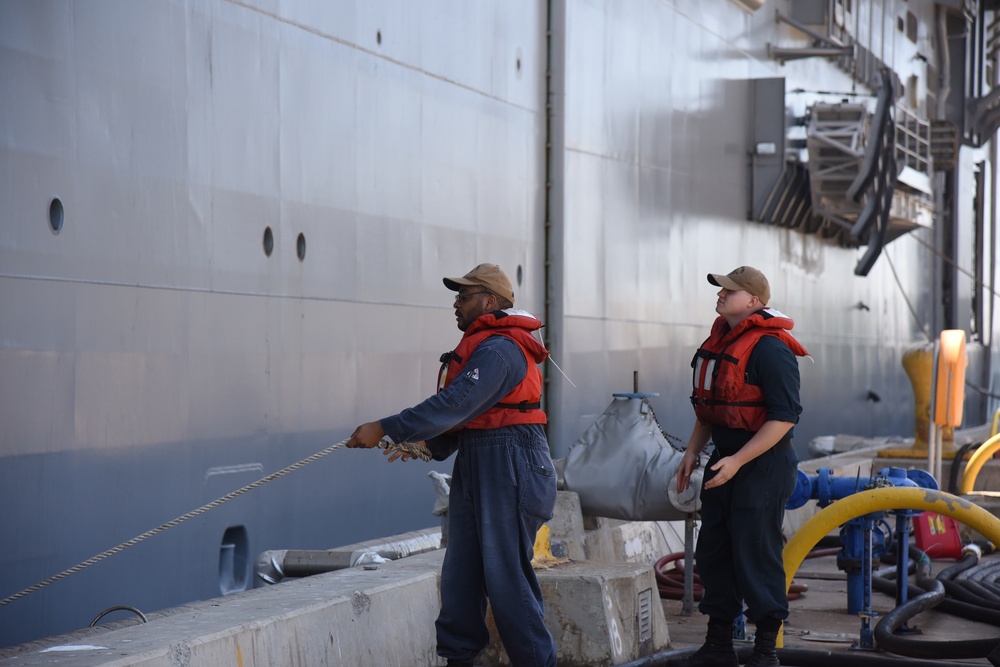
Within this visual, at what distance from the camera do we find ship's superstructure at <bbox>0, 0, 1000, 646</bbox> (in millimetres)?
6637

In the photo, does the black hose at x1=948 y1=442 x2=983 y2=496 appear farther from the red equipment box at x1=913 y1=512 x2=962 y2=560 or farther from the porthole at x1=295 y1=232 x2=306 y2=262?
the porthole at x1=295 y1=232 x2=306 y2=262

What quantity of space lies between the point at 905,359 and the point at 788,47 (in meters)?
7.86

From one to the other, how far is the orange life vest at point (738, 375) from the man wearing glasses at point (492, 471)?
0.99 meters

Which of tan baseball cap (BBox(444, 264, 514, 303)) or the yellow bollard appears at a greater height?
tan baseball cap (BBox(444, 264, 514, 303))

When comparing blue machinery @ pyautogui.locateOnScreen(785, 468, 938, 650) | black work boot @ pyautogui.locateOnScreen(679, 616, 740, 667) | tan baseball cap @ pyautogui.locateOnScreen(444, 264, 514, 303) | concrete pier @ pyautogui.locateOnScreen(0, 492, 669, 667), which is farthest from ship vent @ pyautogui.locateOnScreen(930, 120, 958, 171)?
tan baseball cap @ pyautogui.locateOnScreen(444, 264, 514, 303)

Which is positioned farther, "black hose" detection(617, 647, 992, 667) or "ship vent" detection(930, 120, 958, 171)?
"ship vent" detection(930, 120, 958, 171)

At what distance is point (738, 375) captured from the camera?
534 cm

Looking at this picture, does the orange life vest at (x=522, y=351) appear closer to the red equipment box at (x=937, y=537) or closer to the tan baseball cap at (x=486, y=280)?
the tan baseball cap at (x=486, y=280)

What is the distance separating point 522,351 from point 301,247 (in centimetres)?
429

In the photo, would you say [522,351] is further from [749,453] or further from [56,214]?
[56,214]

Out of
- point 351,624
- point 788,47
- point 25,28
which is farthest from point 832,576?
point 788,47

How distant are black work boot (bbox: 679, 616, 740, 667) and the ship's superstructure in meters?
3.30

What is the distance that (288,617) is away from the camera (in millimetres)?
4531

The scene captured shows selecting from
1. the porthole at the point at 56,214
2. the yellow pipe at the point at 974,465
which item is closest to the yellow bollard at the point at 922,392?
the yellow pipe at the point at 974,465
